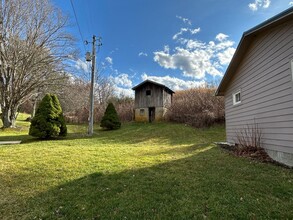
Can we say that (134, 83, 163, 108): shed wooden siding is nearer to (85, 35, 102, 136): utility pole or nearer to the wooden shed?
the wooden shed

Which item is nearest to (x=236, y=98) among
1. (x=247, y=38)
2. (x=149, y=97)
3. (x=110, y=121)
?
(x=247, y=38)

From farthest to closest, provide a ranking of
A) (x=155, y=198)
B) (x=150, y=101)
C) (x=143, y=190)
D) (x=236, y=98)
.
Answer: (x=150, y=101), (x=236, y=98), (x=143, y=190), (x=155, y=198)

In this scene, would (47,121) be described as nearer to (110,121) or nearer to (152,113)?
(110,121)

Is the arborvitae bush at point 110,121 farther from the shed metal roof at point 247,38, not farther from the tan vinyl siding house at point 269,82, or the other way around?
the tan vinyl siding house at point 269,82

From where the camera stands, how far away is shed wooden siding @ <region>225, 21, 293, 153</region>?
200 inches

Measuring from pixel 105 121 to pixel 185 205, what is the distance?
15142mm

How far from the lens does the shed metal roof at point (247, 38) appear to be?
5020 millimetres

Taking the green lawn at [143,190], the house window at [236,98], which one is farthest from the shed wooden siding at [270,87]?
the green lawn at [143,190]

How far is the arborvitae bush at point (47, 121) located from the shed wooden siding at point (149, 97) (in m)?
13.0

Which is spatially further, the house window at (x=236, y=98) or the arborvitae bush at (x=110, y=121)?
the arborvitae bush at (x=110, y=121)

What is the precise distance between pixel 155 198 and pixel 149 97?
20.5 metres

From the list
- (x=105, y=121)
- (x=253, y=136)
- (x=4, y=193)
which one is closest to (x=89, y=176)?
Answer: (x=4, y=193)

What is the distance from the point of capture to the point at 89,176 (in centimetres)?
454

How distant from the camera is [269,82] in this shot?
5945 mm
